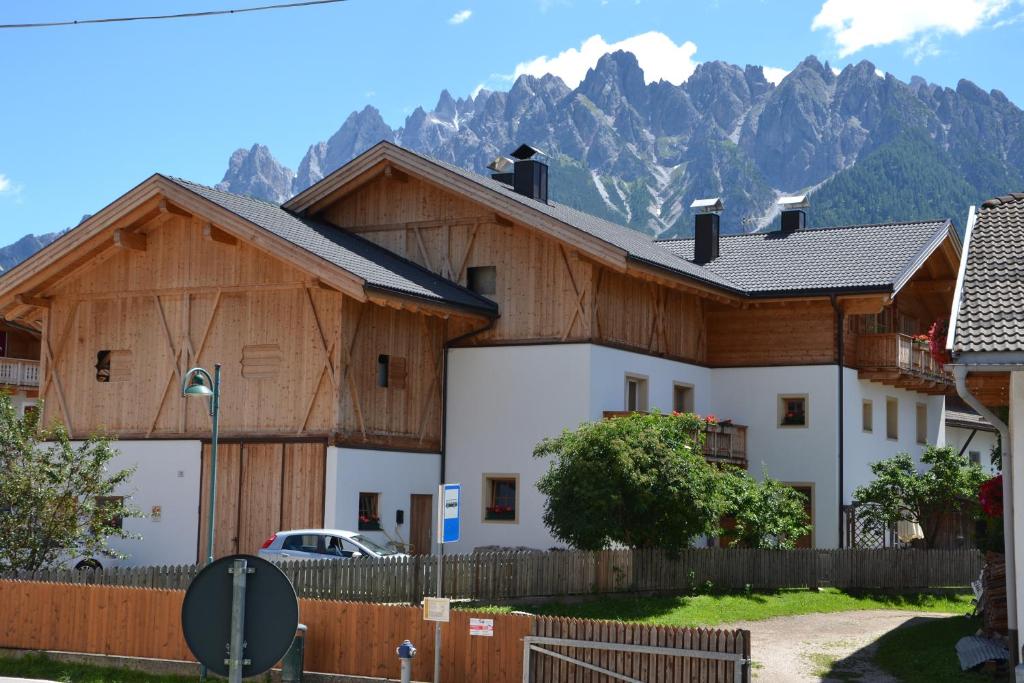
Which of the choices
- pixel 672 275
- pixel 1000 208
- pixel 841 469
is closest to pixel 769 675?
pixel 1000 208

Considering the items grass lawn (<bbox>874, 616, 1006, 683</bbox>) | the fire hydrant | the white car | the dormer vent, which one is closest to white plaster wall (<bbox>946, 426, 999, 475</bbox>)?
the dormer vent

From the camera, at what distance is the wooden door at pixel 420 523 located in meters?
32.9

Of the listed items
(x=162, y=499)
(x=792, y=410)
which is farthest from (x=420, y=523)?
(x=792, y=410)

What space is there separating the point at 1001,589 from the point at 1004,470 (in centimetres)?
347

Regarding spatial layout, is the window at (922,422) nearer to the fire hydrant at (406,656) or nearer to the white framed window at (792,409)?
the white framed window at (792,409)

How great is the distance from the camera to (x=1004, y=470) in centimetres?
1644

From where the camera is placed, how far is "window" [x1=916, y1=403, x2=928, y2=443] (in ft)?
143

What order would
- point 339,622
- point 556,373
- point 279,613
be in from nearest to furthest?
point 279,613 < point 339,622 < point 556,373

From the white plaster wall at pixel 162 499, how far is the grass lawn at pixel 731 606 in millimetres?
9660

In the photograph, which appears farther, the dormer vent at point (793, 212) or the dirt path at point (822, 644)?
the dormer vent at point (793, 212)

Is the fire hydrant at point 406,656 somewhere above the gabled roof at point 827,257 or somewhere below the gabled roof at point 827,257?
below

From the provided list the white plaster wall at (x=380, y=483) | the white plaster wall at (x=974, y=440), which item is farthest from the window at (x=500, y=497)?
the white plaster wall at (x=974, y=440)

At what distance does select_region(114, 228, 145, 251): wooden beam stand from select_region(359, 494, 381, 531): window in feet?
27.0

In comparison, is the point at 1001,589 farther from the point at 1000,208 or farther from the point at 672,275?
the point at 672,275
